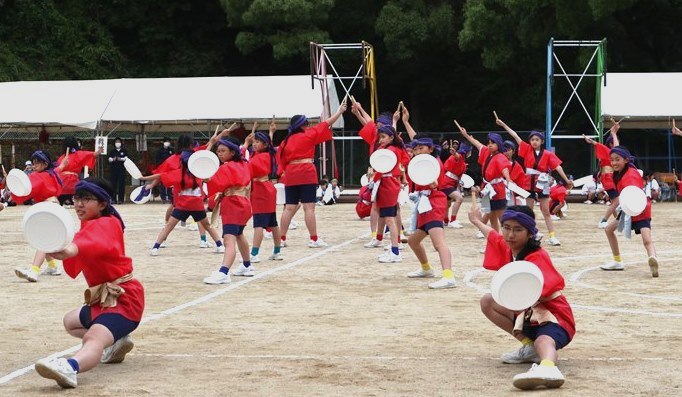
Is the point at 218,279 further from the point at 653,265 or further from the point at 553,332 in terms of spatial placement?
the point at 553,332

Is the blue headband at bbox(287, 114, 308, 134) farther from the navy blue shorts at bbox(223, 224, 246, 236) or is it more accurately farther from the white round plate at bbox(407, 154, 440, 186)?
the white round plate at bbox(407, 154, 440, 186)

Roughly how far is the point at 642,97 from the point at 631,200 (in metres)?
20.8

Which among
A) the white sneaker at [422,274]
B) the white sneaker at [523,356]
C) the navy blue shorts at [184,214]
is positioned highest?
the navy blue shorts at [184,214]

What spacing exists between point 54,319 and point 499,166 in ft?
25.8

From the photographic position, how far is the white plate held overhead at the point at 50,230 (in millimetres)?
6922

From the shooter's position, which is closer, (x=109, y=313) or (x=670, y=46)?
(x=109, y=313)

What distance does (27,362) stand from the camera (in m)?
7.91

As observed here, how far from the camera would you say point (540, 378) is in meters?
6.86

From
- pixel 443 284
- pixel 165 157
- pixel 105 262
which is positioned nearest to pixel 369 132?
pixel 443 284

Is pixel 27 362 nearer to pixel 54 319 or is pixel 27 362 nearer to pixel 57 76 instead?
pixel 54 319

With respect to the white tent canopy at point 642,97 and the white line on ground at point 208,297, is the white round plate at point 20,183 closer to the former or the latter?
the white line on ground at point 208,297

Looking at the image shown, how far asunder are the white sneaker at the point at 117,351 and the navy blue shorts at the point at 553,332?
8.79ft

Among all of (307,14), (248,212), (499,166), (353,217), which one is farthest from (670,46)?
(248,212)

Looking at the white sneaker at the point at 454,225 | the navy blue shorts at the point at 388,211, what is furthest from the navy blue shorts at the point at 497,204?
the white sneaker at the point at 454,225
